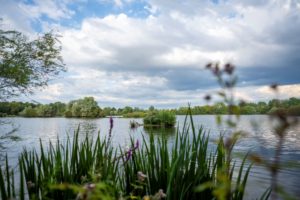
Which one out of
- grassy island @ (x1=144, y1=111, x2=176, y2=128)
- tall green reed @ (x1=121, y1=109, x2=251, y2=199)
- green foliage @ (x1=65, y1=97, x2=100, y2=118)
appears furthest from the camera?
green foliage @ (x1=65, y1=97, x2=100, y2=118)

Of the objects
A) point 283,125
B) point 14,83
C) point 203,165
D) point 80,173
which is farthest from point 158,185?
point 14,83

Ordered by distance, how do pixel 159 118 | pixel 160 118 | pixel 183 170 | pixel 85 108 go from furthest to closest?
pixel 85 108 → pixel 159 118 → pixel 160 118 → pixel 183 170

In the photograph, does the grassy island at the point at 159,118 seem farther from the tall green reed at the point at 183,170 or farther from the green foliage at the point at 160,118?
the tall green reed at the point at 183,170

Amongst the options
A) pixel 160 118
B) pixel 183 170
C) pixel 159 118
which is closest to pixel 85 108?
pixel 159 118

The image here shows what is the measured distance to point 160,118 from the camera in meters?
47.4

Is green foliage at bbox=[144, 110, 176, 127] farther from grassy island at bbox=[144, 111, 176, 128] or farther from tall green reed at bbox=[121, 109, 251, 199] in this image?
tall green reed at bbox=[121, 109, 251, 199]

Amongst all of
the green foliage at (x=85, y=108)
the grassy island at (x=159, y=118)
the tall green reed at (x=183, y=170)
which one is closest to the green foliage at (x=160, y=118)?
Answer: the grassy island at (x=159, y=118)

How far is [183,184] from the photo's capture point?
304 cm

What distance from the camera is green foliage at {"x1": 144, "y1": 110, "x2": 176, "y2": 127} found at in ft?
150

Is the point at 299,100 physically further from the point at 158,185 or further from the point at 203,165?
the point at 158,185

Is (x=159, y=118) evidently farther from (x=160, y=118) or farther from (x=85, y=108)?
(x=85, y=108)

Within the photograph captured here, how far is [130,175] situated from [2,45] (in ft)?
20.8

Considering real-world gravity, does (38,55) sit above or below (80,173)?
above

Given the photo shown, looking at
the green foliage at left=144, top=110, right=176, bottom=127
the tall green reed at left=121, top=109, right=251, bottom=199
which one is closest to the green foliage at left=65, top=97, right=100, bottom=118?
the green foliage at left=144, top=110, right=176, bottom=127
